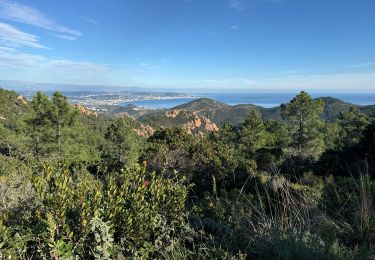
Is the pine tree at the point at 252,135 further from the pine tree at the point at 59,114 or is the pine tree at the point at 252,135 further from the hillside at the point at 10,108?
the hillside at the point at 10,108

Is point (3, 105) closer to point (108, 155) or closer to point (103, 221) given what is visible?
point (108, 155)

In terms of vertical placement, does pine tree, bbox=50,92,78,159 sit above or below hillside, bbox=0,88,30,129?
above

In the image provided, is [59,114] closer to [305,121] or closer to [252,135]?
[252,135]

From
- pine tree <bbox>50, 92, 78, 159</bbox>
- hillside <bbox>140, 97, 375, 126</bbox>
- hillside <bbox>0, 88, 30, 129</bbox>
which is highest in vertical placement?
pine tree <bbox>50, 92, 78, 159</bbox>

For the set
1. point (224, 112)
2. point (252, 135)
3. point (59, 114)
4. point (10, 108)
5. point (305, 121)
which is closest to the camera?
point (59, 114)

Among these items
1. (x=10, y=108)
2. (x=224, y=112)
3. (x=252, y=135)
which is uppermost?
(x=252, y=135)

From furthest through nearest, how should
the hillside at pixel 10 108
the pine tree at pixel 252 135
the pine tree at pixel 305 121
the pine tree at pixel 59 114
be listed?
1. the hillside at pixel 10 108
2. the pine tree at pixel 252 135
3. the pine tree at pixel 305 121
4. the pine tree at pixel 59 114

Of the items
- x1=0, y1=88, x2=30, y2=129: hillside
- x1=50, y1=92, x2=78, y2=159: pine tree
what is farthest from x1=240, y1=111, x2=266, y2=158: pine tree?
x1=0, y1=88, x2=30, y2=129: hillside

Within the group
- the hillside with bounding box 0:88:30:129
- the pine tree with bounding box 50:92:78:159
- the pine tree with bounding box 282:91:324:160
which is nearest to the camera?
the pine tree with bounding box 50:92:78:159

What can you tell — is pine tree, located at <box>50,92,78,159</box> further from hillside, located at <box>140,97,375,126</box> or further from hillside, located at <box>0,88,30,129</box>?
hillside, located at <box>140,97,375,126</box>

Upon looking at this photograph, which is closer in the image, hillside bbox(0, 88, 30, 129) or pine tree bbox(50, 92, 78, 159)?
pine tree bbox(50, 92, 78, 159)

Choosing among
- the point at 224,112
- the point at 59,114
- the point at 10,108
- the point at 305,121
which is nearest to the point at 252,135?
the point at 305,121

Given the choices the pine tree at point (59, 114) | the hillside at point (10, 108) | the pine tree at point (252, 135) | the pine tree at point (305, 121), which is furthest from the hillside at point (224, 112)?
the pine tree at point (59, 114)

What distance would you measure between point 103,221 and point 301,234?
1406 millimetres
